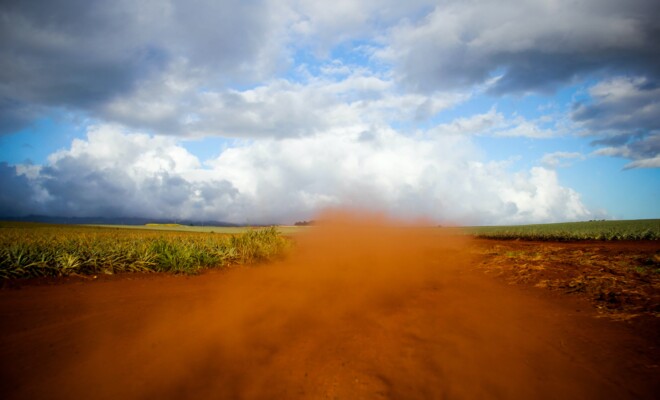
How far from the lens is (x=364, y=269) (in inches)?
444

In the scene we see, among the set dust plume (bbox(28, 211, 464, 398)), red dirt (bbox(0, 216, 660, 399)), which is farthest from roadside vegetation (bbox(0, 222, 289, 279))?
dust plume (bbox(28, 211, 464, 398))

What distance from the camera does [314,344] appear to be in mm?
4656

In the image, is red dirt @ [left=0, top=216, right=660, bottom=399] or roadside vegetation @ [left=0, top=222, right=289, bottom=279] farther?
roadside vegetation @ [left=0, top=222, right=289, bottom=279]

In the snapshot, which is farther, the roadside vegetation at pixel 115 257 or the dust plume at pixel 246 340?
the roadside vegetation at pixel 115 257

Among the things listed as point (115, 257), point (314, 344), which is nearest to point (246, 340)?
point (314, 344)

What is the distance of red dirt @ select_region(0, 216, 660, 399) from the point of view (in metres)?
3.51

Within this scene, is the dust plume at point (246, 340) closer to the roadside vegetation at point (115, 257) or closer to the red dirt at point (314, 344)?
the red dirt at point (314, 344)

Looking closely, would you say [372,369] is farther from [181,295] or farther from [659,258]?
[659,258]

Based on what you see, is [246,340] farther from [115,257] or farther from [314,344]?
[115,257]

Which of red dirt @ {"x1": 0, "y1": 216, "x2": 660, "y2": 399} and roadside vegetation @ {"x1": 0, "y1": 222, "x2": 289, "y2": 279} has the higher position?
roadside vegetation @ {"x1": 0, "y1": 222, "x2": 289, "y2": 279}

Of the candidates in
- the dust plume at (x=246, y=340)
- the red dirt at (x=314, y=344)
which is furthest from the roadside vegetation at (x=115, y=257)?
the dust plume at (x=246, y=340)

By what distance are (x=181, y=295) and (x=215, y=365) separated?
4119mm

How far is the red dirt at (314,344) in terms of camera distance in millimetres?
3508

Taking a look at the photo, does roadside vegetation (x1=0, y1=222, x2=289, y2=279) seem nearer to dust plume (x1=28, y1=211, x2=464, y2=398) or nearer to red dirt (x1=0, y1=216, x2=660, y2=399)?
red dirt (x1=0, y1=216, x2=660, y2=399)
